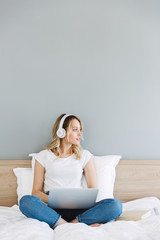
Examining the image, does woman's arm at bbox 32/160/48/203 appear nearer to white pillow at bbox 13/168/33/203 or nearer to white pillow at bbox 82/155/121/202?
white pillow at bbox 13/168/33/203

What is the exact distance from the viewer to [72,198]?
4.77 feet

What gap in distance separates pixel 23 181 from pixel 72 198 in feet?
1.82

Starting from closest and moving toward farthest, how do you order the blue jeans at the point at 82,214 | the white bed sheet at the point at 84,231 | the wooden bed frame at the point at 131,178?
1. the white bed sheet at the point at 84,231
2. the blue jeans at the point at 82,214
3. the wooden bed frame at the point at 131,178

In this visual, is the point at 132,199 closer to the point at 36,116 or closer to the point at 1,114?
the point at 36,116

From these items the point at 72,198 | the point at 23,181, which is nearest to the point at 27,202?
the point at 72,198

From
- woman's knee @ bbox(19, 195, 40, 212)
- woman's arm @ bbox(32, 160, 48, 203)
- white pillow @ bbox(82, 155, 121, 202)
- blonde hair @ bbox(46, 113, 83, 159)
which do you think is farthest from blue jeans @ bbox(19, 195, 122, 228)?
blonde hair @ bbox(46, 113, 83, 159)

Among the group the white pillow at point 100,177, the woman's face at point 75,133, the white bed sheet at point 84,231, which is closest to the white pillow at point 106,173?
the white pillow at point 100,177

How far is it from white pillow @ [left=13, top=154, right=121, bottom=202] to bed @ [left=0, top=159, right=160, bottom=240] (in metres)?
0.06

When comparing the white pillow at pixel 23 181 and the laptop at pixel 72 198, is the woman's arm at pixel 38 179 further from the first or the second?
the laptop at pixel 72 198

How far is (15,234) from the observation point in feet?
3.64

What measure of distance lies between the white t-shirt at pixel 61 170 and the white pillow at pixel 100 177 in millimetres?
95

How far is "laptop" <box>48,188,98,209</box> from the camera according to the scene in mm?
1416

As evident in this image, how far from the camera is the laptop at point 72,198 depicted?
1.42 metres

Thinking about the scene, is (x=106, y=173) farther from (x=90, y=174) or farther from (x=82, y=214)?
(x=82, y=214)
